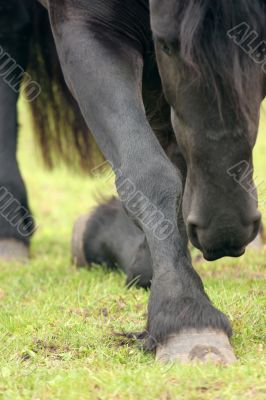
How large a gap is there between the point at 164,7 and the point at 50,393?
4.35 feet

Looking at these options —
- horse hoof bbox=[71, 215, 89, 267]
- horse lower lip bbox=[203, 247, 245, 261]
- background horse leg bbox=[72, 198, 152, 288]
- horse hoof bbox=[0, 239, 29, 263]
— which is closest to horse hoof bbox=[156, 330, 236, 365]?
horse lower lip bbox=[203, 247, 245, 261]

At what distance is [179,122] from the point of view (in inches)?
142

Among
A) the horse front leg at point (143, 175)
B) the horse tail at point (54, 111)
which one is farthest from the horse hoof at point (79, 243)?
the horse front leg at point (143, 175)

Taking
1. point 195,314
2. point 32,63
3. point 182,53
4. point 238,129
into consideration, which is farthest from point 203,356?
point 32,63

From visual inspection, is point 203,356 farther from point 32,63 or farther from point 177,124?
point 32,63

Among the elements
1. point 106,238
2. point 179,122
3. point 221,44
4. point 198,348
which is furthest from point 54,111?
point 198,348

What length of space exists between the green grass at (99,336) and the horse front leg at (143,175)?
0.42 feet

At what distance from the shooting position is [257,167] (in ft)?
33.6

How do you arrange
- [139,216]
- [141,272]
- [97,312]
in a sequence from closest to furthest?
[139,216] → [97,312] → [141,272]

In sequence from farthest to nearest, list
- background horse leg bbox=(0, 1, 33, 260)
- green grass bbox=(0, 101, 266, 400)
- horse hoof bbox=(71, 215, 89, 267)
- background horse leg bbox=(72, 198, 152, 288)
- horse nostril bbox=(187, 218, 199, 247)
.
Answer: background horse leg bbox=(0, 1, 33, 260) < horse hoof bbox=(71, 215, 89, 267) < background horse leg bbox=(72, 198, 152, 288) < horse nostril bbox=(187, 218, 199, 247) < green grass bbox=(0, 101, 266, 400)

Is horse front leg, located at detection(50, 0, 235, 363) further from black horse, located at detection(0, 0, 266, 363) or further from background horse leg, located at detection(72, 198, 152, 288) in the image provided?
background horse leg, located at detection(72, 198, 152, 288)

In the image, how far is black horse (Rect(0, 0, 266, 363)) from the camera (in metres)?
3.33

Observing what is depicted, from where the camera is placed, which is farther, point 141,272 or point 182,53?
point 141,272

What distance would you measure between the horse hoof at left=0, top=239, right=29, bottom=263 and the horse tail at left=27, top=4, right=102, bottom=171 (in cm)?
62
